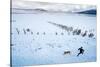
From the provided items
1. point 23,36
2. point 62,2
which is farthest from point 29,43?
point 62,2

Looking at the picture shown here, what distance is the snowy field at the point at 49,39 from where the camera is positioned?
6.58ft

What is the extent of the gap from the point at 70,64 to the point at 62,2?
729mm

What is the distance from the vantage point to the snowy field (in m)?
2.01

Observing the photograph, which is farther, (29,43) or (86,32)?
(86,32)

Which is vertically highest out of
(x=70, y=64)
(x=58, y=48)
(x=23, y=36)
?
(x=23, y=36)

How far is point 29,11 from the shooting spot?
205 centimetres

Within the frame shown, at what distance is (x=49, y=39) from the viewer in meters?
2.13
